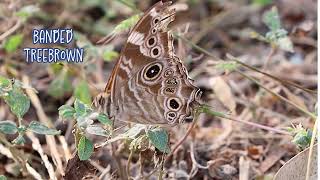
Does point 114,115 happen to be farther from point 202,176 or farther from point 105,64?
point 105,64

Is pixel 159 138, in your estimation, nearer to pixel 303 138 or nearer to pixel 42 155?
pixel 303 138

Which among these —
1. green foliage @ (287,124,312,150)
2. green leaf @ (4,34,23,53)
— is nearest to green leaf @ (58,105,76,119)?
green foliage @ (287,124,312,150)

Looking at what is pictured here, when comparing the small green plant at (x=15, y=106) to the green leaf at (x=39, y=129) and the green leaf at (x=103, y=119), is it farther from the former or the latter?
the green leaf at (x=103, y=119)

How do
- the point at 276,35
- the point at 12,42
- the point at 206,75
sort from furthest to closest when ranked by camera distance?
the point at 206,75, the point at 12,42, the point at 276,35

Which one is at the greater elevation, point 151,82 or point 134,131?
point 151,82

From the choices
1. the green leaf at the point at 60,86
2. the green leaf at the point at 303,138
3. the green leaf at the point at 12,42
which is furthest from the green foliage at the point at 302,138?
the green leaf at the point at 12,42

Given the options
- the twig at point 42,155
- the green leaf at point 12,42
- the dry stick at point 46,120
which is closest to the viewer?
the twig at point 42,155

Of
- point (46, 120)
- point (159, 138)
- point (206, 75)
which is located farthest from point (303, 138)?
point (206, 75)

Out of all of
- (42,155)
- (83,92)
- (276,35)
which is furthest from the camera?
(83,92)

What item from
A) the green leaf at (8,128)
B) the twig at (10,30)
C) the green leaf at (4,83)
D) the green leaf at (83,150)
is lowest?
the green leaf at (83,150)
